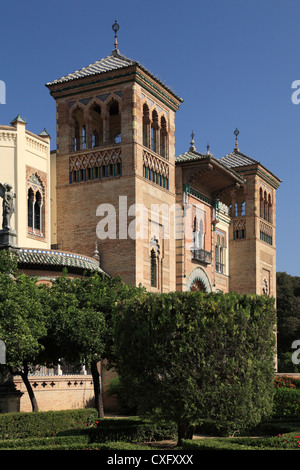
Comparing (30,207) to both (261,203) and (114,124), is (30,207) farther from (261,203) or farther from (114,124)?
(261,203)

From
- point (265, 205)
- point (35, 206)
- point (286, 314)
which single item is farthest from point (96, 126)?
point (286, 314)

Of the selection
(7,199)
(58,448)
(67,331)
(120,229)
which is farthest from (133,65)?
(58,448)

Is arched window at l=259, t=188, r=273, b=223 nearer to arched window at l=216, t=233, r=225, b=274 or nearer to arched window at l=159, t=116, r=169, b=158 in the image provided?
arched window at l=216, t=233, r=225, b=274

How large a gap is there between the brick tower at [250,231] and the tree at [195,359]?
89.2 feet

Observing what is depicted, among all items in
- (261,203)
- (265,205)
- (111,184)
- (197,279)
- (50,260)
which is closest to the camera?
(50,260)

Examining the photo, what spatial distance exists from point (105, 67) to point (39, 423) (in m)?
19.1

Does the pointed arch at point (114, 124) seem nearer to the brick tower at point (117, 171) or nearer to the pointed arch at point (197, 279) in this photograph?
the brick tower at point (117, 171)

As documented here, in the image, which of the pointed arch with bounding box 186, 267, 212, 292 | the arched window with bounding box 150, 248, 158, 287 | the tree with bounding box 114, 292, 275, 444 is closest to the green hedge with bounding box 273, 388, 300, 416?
the arched window with bounding box 150, 248, 158, 287

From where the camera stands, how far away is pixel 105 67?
33781 millimetres

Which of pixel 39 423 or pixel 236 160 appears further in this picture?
pixel 236 160

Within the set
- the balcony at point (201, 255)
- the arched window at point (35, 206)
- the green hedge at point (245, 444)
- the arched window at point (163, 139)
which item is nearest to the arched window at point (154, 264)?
the balcony at point (201, 255)

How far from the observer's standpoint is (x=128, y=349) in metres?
18.1
